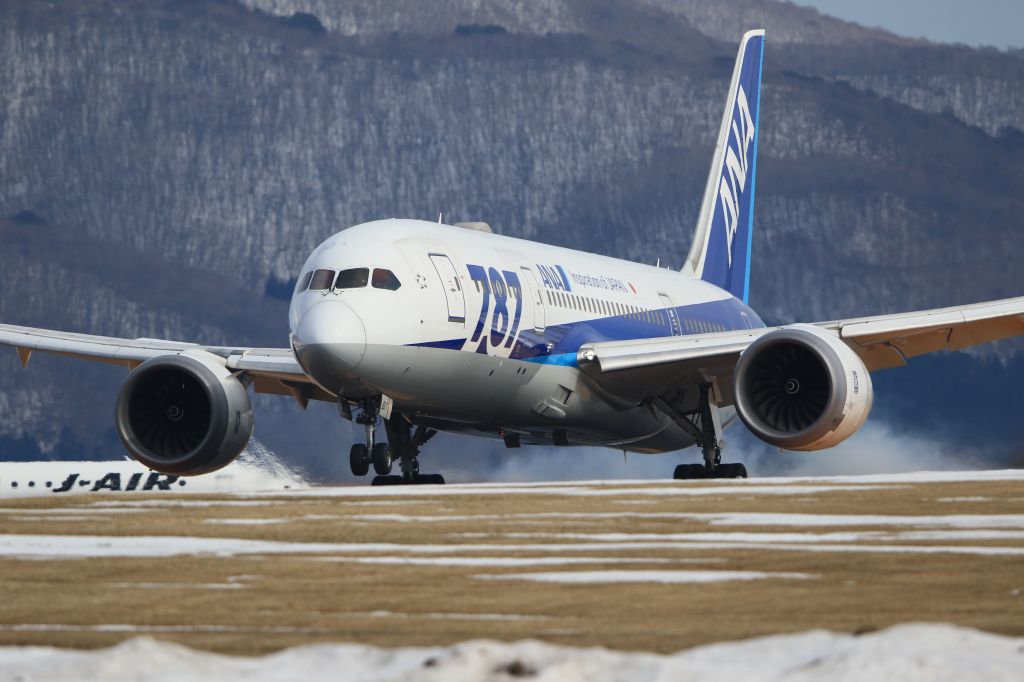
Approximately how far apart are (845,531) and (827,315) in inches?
3257

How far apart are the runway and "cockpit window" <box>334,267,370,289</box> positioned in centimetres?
470

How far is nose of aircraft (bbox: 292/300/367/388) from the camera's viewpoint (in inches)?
938

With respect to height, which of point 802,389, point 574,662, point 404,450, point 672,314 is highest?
point 574,662

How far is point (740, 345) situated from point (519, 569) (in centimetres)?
1429

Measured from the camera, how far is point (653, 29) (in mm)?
178625

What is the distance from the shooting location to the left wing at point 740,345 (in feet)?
87.5

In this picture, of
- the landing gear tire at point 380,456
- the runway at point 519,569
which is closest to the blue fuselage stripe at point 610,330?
the landing gear tire at point 380,456

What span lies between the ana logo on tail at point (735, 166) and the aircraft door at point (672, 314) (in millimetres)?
6917

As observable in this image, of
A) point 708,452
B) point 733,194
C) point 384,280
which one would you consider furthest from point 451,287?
point 733,194

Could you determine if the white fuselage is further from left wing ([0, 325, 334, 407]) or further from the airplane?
left wing ([0, 325, 334, 407])

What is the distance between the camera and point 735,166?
4159 centimetres

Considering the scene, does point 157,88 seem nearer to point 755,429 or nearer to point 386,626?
point 755,429

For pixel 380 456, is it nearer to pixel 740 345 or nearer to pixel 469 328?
pixel 469 328

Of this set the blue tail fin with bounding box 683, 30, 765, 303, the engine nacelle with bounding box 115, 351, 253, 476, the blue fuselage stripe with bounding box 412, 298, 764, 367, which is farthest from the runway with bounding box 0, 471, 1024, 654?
the blue tail fin with bounding box 683, 30, 765, 303
